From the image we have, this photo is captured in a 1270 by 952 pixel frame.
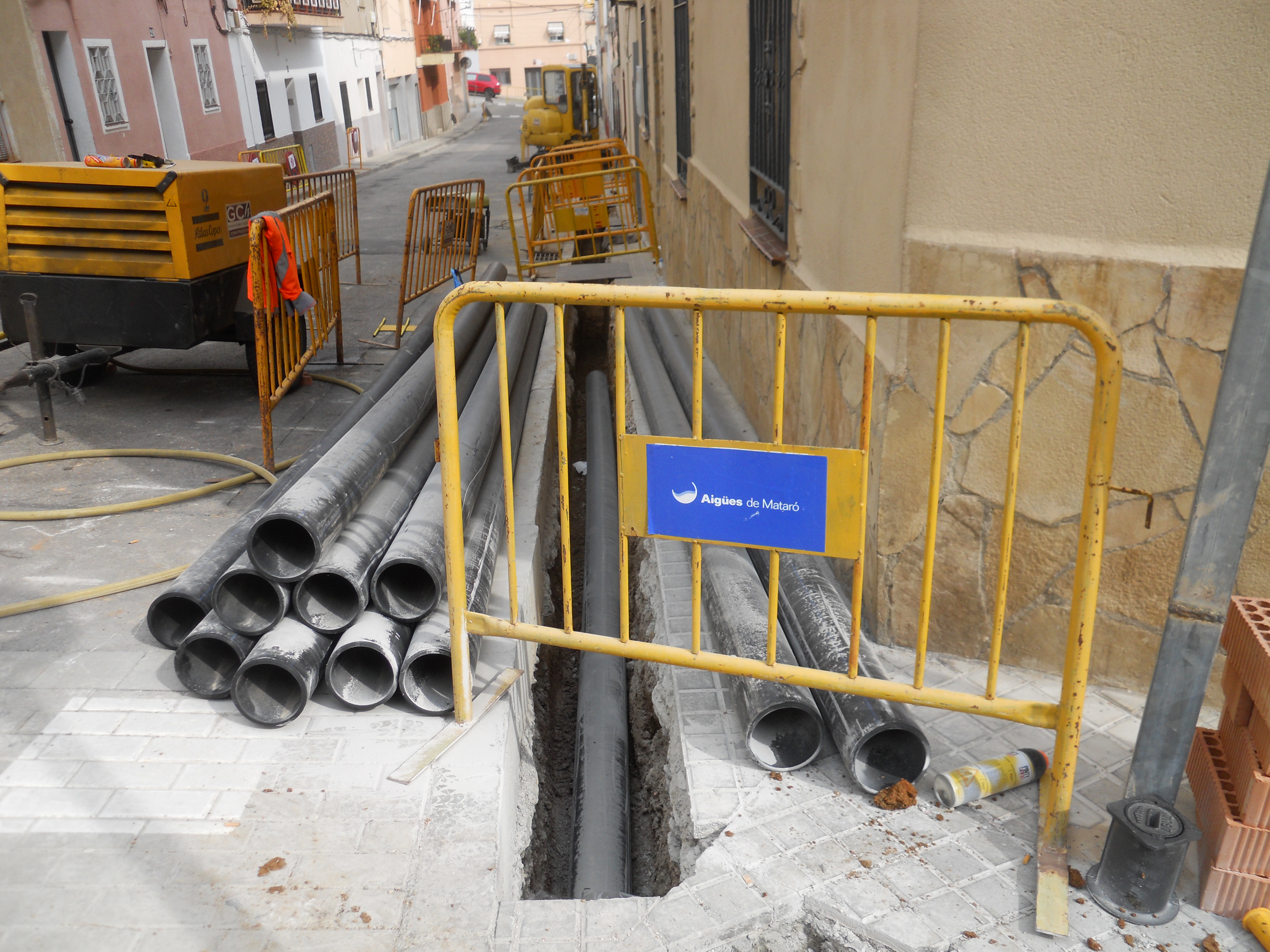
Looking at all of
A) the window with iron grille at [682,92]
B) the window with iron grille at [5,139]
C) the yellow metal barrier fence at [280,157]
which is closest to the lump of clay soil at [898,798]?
the window with iron grille at [682,92]

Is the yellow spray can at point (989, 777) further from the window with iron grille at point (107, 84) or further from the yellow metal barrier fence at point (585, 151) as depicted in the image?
the window with iron grille at point (107, 84)

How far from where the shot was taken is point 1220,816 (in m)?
2.46

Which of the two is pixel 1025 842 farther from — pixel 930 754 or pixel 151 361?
pixel 151 361

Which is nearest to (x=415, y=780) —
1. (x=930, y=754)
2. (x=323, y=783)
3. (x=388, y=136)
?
(x=323, y=783)

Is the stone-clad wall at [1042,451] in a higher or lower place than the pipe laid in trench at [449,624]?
higher

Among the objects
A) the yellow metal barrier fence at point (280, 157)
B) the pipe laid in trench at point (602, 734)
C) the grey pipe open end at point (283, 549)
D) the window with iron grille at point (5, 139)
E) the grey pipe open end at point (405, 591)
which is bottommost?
the pipe laid in trench at point (602, 734)

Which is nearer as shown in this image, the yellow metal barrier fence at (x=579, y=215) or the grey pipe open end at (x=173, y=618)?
the grey pipe open end at (x=173, y=618)

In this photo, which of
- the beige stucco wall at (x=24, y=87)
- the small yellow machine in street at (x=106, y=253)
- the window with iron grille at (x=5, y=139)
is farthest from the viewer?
the beige stucco wall at (x=24, y=87)

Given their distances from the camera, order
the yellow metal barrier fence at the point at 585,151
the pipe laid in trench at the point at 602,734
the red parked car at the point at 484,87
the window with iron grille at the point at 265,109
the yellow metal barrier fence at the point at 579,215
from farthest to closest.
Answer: the red parked car at the point at 484,87 < the window with iron grille at the point at 265,109 < the yellow metal barrier fence at the point at 585,151 < the yellow metal barrier fence at the point at 579,215 < the pipe laid in trench at the point at 602,734

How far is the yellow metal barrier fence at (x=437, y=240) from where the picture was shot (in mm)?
8930

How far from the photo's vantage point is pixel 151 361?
785 cm

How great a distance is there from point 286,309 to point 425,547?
3.22m

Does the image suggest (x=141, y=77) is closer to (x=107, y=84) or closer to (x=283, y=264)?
(x=107, y=84)

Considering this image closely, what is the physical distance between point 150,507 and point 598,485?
262 centimetres
